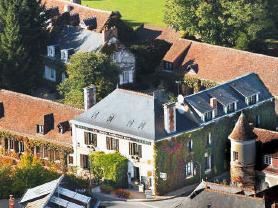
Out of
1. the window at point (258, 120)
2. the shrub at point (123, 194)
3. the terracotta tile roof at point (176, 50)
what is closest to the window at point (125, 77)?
the terracotta tile roof at point (176, 50)

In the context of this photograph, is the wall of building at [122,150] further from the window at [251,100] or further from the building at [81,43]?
the building at [81,43]

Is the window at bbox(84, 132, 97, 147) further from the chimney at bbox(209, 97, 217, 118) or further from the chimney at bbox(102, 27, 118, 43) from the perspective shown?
the chimney at bbox(102, 27, 118, 43)

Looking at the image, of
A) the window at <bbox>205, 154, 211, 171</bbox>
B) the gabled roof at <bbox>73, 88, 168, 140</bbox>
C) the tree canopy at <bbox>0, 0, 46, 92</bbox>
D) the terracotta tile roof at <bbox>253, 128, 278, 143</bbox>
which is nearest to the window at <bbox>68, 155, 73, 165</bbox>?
the gabled roof at <bbox>73, 88, 168, 140</bbox>

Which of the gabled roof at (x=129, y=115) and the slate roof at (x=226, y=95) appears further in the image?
the slate roof at (x=226, y=95)

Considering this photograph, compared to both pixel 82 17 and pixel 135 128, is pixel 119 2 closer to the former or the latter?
pixel 82 17

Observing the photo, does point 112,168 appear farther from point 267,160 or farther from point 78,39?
point 78,39

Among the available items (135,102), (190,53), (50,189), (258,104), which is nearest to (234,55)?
(190,53)

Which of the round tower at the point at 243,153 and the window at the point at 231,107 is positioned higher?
the window at the point at 231,107
